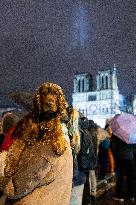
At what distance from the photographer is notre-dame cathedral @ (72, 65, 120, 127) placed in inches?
4375

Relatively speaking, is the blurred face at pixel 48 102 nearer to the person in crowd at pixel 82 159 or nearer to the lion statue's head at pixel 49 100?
the lion statue's head at pixel 49 100

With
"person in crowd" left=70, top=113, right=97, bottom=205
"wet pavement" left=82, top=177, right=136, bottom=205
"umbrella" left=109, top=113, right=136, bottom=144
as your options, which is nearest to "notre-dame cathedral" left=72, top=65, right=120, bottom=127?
"wet pavement" left=82, top=177, right=136, bottom=205

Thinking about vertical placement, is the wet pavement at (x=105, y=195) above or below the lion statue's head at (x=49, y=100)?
below

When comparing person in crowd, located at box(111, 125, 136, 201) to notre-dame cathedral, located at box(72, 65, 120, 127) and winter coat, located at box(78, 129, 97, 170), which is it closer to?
winter coat, located at box(78, 129, 97, 170)

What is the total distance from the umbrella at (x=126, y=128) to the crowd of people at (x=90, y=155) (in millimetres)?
247

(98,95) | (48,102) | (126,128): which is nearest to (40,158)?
(48,102)

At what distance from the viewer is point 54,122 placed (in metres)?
3.30

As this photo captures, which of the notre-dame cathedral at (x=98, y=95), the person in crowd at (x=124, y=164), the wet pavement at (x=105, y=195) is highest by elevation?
the notre-dame cathedral at (x=98, y=95)

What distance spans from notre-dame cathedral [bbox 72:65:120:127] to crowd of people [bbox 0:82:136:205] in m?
96.1

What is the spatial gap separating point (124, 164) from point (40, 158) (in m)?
5.97

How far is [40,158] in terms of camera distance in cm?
311

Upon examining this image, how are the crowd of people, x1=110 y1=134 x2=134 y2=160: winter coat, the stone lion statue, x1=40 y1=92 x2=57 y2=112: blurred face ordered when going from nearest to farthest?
the stone lion statue, x1=40 y1=92 x2=57 y2=112: blurred face, the crowd of people, x1=110 y1=134 x2=134 y2=160: winter coat

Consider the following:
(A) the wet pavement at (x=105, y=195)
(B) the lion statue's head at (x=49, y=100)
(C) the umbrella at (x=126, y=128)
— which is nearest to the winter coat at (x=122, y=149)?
(C) the umbrella at (x=126, y=128)

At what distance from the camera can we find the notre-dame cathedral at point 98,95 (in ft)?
365
